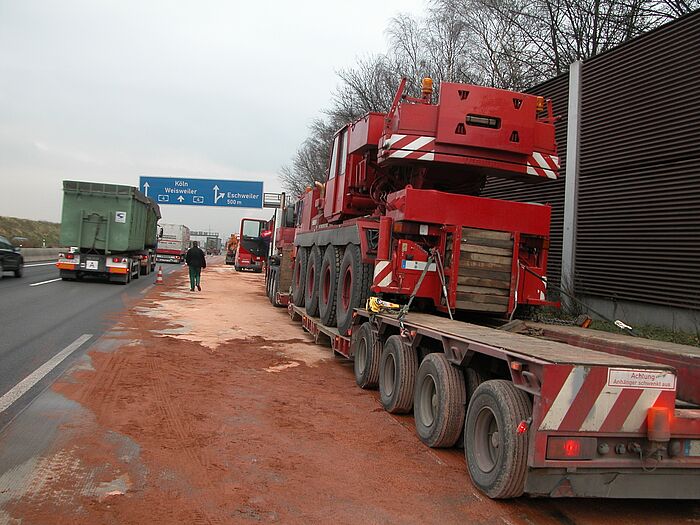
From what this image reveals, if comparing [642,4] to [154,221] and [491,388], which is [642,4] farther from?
[154,221]

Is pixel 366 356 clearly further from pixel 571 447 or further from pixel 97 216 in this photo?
pixel 97 216

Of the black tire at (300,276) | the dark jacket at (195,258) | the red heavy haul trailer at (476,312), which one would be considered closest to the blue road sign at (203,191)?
the dark jacket at (195,258)

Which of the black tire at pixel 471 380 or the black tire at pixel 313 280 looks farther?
the black tire at pixel 313 280

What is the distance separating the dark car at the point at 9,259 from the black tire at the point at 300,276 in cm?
1162

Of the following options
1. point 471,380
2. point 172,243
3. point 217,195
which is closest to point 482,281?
point 471,380

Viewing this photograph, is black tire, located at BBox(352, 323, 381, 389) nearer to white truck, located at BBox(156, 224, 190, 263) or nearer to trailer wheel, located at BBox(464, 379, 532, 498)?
trailer wheel, located at BBox(464, 379, 532, 498)

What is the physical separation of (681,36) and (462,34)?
16904 mm

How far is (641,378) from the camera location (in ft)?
12.7

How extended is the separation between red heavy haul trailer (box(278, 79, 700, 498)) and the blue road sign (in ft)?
83.1

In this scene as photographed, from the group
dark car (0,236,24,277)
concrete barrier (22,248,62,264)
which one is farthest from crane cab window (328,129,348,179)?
concrete barrier (22,248,62,264)

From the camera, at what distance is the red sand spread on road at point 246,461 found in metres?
4.07

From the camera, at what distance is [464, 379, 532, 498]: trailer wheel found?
4.09 metres

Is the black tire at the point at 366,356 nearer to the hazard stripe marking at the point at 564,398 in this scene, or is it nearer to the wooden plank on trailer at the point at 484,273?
the wooden plank on trailer at the point at 484,273

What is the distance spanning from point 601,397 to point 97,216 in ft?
67.7
